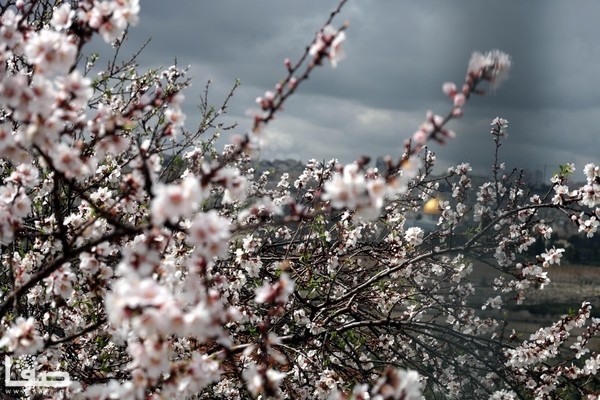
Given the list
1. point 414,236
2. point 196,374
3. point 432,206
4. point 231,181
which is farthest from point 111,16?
point 432,206

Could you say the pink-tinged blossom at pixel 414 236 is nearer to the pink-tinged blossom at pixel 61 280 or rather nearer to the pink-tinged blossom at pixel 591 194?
the pink-tinged blossom at pixel 591 194

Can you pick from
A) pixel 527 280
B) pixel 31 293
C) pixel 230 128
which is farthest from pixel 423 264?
pixel 31 293

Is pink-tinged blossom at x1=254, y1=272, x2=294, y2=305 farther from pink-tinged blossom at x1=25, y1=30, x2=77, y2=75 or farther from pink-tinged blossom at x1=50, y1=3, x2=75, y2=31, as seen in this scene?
pink-tinged blossom at x1=50, y1=3, x2=75, y2=31

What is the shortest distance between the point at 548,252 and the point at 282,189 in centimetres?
565

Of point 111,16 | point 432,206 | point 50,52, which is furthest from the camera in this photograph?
point 432,206

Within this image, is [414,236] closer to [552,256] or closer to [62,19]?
[552,256]

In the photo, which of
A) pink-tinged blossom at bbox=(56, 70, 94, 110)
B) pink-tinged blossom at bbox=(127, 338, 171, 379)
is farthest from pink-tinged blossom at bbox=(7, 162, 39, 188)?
pink-tinged blossom at bbox=(127, 338, 171, 379)

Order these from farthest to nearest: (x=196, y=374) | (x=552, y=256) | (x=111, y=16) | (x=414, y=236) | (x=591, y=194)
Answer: (x=414, y=236) < (x=552, y=256) < (x=591, y=194) < (x=111, y=16) < (x=196, y=374)

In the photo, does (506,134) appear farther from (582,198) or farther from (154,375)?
(154,375)

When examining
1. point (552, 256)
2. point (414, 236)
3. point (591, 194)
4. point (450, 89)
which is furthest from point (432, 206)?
point (450, 89)

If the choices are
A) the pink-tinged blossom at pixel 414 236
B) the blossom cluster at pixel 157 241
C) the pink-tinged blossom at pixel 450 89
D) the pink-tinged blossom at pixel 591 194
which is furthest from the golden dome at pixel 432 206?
the pink-tinged blossom at pixel 450 89

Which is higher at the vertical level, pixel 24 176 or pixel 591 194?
pixel 591 194

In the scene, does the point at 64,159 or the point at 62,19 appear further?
the point at 62,19

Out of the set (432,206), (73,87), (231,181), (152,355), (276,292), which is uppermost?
(432,206)
